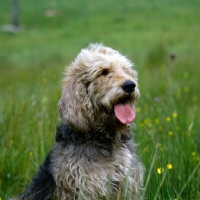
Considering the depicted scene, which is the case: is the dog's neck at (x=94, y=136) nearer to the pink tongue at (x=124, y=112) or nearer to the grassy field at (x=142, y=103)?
the pink tongue at (x=124, y=112)

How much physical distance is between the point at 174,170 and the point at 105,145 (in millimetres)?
992

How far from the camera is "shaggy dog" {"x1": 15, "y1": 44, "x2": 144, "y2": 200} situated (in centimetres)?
446

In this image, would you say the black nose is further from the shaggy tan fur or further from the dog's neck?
the dog's neck

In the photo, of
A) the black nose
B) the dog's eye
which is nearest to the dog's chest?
the black nose

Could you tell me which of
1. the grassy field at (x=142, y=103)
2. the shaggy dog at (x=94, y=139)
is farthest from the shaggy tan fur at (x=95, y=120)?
the grassy field at (x=142, y=103)

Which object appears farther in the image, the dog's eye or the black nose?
the dog's eye

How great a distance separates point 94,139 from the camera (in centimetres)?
458

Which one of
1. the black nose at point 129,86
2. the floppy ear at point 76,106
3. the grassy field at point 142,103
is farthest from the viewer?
the grassy field at point 142,103

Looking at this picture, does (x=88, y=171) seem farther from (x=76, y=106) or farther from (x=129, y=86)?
(x=129, y=86)

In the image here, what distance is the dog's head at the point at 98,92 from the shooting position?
4445 mm

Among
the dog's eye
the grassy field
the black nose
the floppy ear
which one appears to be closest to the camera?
the black nose

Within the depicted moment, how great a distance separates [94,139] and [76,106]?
1.09ft

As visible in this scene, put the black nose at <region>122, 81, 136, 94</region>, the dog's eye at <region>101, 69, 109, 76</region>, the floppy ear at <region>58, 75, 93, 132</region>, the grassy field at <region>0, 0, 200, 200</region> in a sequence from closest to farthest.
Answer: the black nose at <region>122, 81, 136, 94</region>
the floppy ear at <region>58, 75, 93, 132</region>
the dog's eye at <region>101, 69, 109, 76</region>
the grassy field at <region>0, 0, 200, 200</region>

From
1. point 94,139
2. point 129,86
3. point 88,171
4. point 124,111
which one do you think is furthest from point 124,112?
point 88,171
